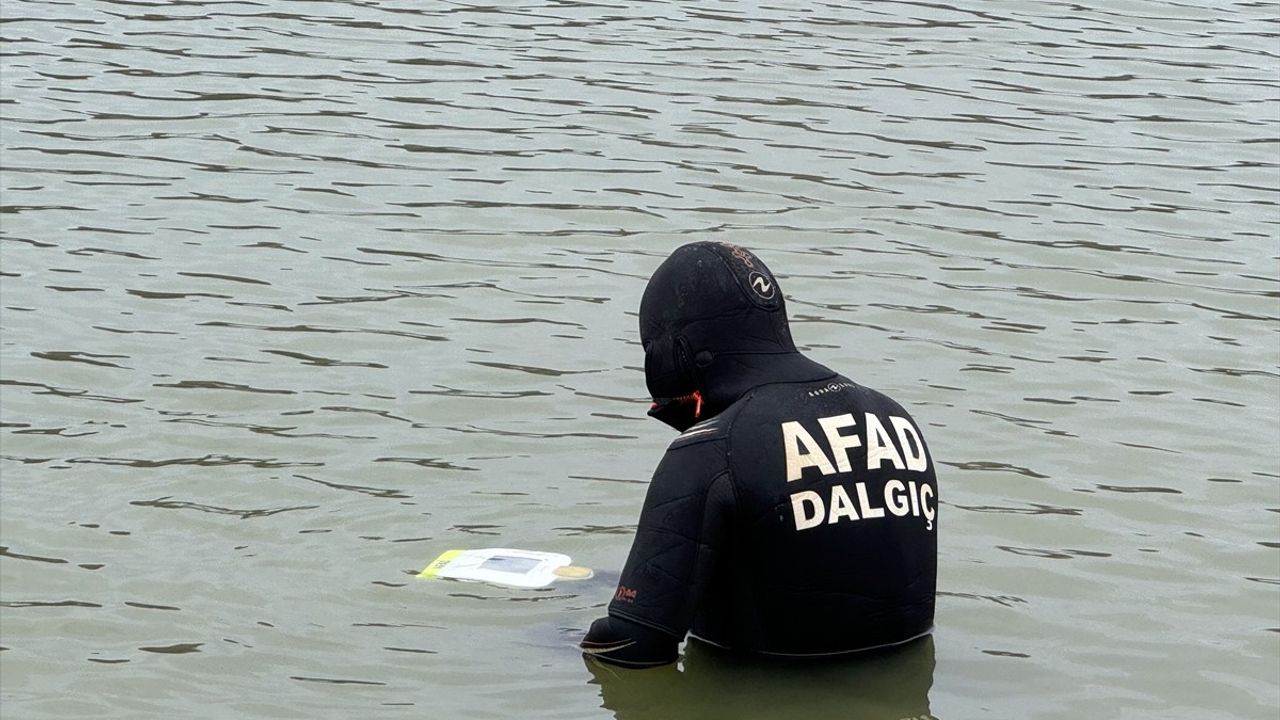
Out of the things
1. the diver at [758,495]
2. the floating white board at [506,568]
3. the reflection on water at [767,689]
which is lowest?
the floating white board at [506,568]

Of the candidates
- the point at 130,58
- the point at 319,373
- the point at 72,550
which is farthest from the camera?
the point at 130,58

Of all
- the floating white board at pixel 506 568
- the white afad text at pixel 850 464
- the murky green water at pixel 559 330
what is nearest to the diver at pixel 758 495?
the white afad text at pixel 850 464

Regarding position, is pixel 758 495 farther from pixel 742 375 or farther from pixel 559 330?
pixel 559 330

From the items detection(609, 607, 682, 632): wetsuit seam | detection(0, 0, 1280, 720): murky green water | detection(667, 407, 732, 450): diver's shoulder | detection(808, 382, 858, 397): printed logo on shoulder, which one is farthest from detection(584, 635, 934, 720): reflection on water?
detection(808, 382, 858, 397): printed logo on shoulder

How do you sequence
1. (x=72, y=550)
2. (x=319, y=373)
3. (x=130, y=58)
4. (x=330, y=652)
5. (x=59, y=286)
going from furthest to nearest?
(x=130, y=58) < (x=59, y=286) < (x=319, y=373) < (x=72, y=550) < (x=330, y=652)

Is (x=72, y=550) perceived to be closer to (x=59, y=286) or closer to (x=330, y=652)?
(x=330, y=652)

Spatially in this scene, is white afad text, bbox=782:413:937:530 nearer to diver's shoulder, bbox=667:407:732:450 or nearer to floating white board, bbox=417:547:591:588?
diver's shoulder, bbox=667:407:732:450

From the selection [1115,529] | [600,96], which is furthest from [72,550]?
[600,96]

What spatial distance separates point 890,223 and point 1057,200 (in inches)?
54.3

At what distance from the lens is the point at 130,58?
56.1ft

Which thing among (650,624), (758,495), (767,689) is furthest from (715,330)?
(767,689)

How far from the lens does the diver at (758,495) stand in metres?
6.19

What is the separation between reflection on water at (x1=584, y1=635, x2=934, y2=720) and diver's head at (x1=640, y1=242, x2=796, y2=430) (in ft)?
2.84

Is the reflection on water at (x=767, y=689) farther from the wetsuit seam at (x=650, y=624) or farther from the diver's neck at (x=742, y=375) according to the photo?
the diver's neck at (x=742, y=375)
